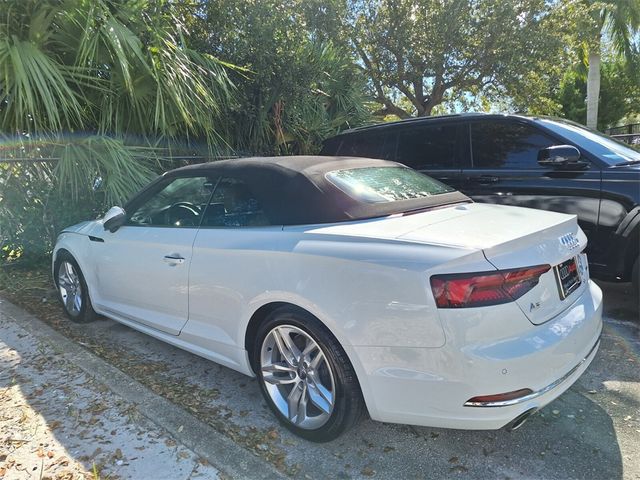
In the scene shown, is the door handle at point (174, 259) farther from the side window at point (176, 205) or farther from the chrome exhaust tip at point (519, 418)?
the chrome exhaust tip at point (519, 418)

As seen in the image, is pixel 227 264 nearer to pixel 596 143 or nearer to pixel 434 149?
pixel 434 149

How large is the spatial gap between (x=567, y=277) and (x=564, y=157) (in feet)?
6.43

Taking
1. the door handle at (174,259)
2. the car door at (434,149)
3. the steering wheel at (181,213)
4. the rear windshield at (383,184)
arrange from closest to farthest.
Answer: the rear windshield at (383,184), the door handle at (174,259), the steering wheel at (181,213), the car door at (434,149)

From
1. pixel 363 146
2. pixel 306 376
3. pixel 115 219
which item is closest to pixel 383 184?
pixel 306 376

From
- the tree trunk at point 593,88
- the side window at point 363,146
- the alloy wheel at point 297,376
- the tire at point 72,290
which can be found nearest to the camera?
the alloy wheel at point 297,376

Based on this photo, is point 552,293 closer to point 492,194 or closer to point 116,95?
point 492,194

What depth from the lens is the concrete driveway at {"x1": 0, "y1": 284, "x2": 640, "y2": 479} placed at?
2197mm

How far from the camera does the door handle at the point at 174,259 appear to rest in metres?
2.93

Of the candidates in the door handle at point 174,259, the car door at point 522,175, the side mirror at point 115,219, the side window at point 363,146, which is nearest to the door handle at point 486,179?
the car door at point 522,175

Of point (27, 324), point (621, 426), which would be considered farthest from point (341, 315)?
point (27, 324)

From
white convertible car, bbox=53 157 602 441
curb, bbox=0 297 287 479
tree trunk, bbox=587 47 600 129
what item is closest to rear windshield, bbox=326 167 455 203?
white convertible car, bbox=53 157 602 441

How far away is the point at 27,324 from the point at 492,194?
448 cm

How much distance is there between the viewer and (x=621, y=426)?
248cm

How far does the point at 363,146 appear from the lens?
5.69m
